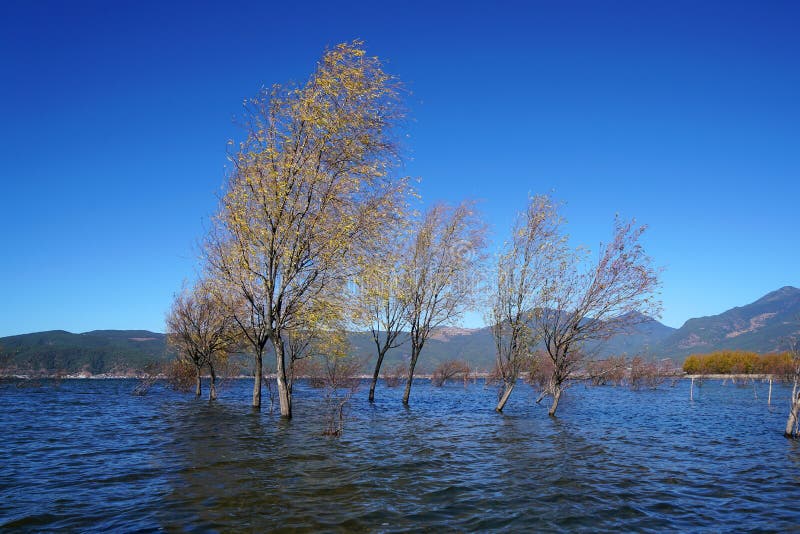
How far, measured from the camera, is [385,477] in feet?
41.0

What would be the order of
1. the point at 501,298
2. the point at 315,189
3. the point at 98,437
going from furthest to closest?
the point at 501,298 < the point at 315,189 < the point at 98,437

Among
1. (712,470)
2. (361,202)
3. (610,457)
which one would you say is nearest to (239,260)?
(361,202)

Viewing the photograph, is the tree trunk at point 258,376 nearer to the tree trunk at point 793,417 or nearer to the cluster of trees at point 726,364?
the tree trunk at point 793,417

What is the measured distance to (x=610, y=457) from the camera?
1639 centimetres

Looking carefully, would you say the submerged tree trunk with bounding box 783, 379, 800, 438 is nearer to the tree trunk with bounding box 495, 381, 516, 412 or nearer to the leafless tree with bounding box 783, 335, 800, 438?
the leafless tree with bounding box 783, 335, 800, 438

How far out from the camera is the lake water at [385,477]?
9195mm

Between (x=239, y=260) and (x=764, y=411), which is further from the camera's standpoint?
(x=764, y=411)

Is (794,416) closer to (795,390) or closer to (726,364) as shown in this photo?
(795,390)

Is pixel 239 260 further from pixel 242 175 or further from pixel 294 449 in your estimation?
pixel 294 449

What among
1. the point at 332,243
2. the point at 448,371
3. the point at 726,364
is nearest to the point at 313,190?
the point at 332,243

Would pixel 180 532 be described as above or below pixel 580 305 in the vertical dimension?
below

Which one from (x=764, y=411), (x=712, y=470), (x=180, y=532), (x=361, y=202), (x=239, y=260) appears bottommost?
(x=764, y=411)

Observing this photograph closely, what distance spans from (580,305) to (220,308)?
78.3 ft

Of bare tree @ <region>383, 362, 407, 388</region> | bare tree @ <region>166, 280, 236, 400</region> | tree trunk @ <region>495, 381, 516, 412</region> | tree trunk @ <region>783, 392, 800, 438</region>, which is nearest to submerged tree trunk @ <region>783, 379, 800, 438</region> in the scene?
tree trunk @ <region>783, 392, 800, 438</region>
